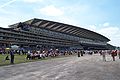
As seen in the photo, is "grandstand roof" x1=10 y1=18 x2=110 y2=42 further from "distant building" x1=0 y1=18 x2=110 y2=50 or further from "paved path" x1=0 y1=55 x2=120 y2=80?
"paved path" x1=0 y1=55 x2=120 y2=80

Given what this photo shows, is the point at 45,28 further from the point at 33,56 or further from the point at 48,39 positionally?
the point at 33,56

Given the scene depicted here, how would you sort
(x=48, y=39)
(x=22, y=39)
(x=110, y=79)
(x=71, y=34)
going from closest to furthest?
(x=110, y=79)
(x=22, y=39)
(x=48, y=39)
(x=71, y=34)

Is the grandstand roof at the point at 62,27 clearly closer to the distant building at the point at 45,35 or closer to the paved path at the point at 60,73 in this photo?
the distant building at the point at 45,35

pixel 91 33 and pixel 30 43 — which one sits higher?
pixel 91 33

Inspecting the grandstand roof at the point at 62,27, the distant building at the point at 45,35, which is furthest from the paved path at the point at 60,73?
the grandstand roof at the point at 62,27

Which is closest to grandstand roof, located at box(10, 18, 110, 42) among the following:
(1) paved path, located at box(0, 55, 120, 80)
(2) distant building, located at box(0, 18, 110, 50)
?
→ (2) distant building, located at box(0, 18, 110, 50)

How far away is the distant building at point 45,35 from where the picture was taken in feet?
312

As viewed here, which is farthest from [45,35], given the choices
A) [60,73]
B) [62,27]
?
[60,73]

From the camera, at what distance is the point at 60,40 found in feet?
447

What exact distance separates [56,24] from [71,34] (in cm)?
2409

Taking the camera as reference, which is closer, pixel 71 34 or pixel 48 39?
pixel 48 39

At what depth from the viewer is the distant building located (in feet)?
312

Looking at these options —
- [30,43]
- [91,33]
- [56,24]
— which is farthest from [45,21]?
Answer: [91,33]

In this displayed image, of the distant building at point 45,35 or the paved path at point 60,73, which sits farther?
the distant building at point 45,35
